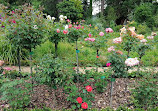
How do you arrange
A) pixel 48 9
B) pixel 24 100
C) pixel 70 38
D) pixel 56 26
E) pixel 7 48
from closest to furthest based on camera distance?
pixel 24 100 < pixel 70 38 < pixel 56 26 < pixel 7 48 < pixel 48 9

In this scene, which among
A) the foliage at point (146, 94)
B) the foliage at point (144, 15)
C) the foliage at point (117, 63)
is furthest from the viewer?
the foliage at point (144, 15)

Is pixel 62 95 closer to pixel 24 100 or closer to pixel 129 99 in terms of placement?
pixel 24 100

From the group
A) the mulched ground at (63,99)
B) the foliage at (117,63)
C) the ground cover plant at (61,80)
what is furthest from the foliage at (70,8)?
the foliage at (117,63)

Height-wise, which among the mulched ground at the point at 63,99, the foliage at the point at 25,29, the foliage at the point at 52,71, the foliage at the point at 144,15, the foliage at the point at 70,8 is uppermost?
the foliage at the point at 70,8

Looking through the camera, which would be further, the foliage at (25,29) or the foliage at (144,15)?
the foliage at (144,15)

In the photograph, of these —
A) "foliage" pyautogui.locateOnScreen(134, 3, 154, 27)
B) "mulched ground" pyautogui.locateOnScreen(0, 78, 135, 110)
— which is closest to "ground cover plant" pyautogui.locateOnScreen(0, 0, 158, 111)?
"mulched ground" pyautogui.locateOnScreen(0, 78, 135, 110)

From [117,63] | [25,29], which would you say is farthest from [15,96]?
[117,63]

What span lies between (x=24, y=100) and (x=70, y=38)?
142 cm

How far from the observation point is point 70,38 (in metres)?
2.96

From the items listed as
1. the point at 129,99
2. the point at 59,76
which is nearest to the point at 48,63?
the point at 59,76

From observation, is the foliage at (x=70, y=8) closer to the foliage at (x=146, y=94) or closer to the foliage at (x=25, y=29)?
the foliage at (x=25, y=29)

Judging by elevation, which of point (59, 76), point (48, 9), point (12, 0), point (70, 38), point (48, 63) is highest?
point (12, 0)

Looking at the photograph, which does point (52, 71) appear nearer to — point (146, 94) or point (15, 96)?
point (15, 96)

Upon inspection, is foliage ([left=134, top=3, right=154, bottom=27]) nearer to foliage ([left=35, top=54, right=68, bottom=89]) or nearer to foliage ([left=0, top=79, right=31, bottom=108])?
foliage ([left=35, top=54, right=68, bottom=89])
